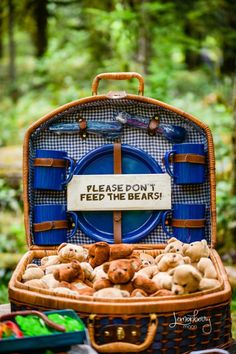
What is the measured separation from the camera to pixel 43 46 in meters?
10.8

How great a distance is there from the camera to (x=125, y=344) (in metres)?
1.58

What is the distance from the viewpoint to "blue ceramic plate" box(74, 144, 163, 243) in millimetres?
2393

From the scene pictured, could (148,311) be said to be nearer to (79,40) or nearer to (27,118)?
(27,118)

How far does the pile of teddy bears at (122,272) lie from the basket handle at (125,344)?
11 cm

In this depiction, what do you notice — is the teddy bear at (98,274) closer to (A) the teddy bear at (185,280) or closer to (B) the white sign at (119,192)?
(A) the teddy bear at (185,280)

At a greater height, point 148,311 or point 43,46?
point 43,46

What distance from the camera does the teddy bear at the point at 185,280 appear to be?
5.43 ft

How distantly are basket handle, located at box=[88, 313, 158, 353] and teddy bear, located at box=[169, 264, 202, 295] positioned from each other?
0.38 ft

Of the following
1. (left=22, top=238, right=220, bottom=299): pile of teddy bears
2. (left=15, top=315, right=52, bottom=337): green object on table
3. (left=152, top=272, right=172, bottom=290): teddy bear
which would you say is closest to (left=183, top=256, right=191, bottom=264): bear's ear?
(left=22, top=238, right=220, bottom=299): pile of teddy bears

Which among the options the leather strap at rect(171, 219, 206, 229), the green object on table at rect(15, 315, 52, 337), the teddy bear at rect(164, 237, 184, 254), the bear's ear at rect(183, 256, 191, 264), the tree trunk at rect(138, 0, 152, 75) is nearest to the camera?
the green object on table at rect(15, 315, 52, 337)

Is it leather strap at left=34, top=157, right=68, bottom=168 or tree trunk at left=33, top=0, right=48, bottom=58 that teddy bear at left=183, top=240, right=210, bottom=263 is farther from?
tree trunk at left=33, top=0, right=48, bottom=58

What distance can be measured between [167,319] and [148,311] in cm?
6

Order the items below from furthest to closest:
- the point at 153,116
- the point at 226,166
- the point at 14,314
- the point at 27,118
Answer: the point at 27,118
the point at 226,166
the point at 153,116
the point at 14,314

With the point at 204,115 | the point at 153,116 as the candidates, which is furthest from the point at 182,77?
the point at 153,116
